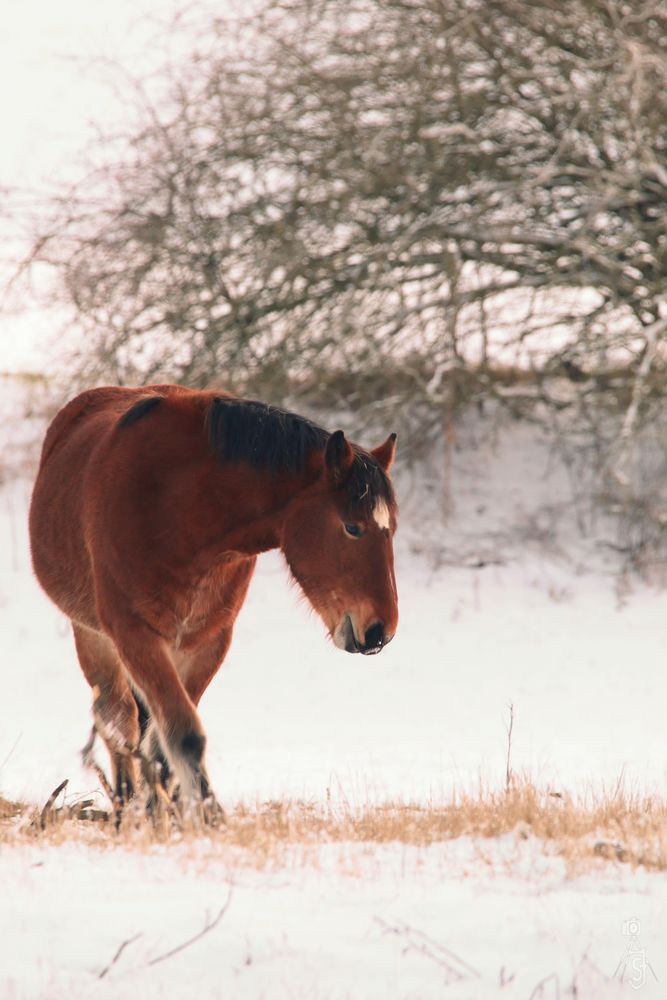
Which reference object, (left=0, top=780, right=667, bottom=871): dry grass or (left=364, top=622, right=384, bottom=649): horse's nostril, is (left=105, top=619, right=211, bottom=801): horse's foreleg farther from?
(left=364, top=622, right=384, bottom=649): horse's nostril

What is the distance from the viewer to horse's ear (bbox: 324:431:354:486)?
418cm

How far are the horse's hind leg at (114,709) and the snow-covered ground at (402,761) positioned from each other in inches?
39.9

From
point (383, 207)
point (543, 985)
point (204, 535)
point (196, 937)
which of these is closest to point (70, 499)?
point (204, 535)

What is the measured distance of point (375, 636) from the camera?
4.06 meters

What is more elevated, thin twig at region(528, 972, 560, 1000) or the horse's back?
the horse's back

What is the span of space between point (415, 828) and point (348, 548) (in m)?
1.09

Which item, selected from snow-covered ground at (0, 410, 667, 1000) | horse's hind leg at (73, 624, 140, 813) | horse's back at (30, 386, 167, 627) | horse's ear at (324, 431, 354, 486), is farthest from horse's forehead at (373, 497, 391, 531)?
horse's hind leg at (73, 624, 140, 813)

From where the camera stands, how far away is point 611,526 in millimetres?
13234

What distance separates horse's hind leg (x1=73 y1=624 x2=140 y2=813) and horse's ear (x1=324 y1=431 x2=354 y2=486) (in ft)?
5.11

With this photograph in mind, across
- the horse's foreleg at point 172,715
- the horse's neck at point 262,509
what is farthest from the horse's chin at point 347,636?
the horse's foreleg at point 172,715

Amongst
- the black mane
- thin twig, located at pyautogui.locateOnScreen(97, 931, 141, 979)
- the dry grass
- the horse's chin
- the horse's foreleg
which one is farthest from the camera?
the black mane

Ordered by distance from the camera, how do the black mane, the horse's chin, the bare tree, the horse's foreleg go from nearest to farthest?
1. the horse's chin
2. the horse's foreleg
3. the black mane
4. the bare tree

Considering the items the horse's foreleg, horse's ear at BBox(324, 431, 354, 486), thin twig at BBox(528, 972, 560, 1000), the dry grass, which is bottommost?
thin twig at BBox(528, 972, 560, 1000)

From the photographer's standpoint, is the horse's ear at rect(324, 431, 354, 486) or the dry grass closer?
the dry grass
